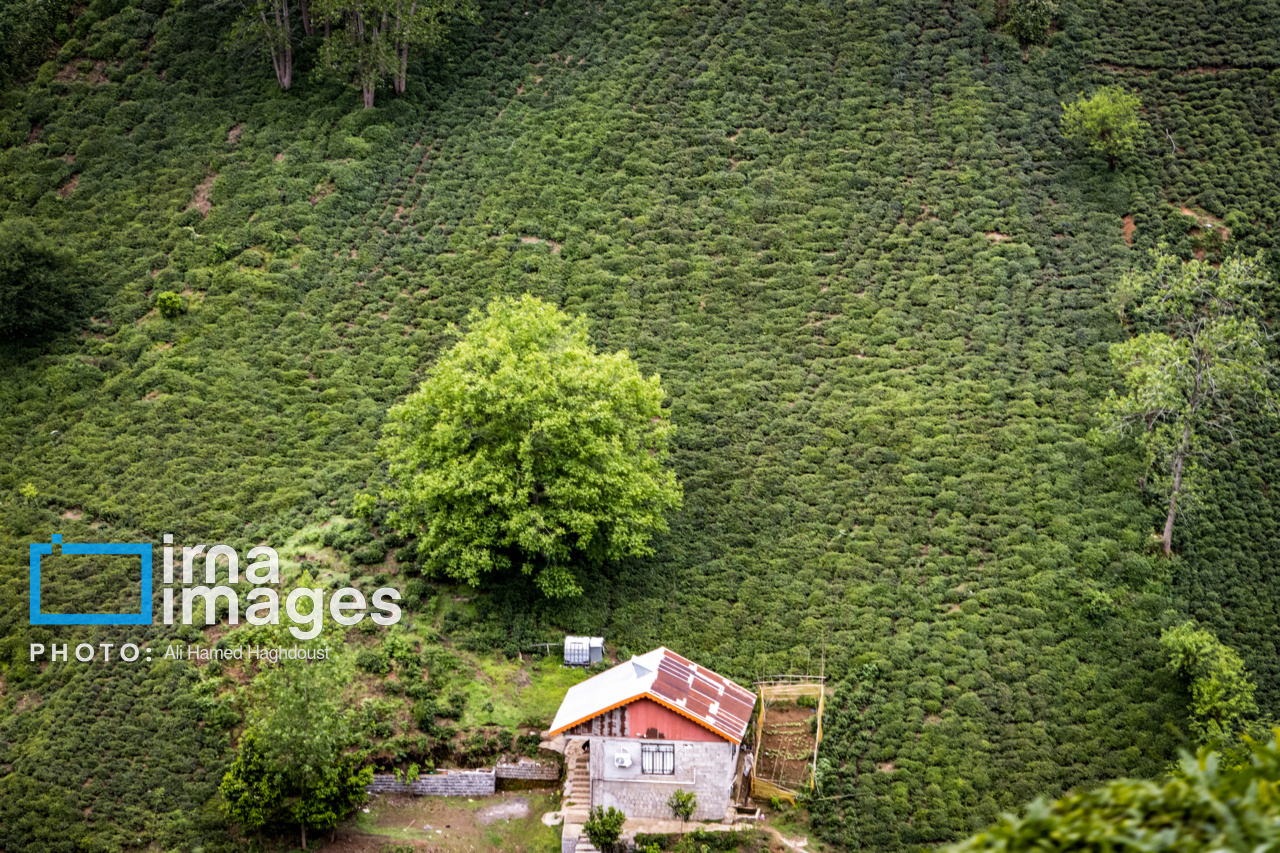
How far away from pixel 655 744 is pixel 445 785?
6.85 metres

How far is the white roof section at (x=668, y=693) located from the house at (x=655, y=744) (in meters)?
0.04

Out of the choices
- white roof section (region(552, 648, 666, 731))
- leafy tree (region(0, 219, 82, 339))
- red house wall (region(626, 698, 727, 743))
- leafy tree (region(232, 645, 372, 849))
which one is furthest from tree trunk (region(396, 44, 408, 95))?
red house wall (region(626, 698, 727, 743))

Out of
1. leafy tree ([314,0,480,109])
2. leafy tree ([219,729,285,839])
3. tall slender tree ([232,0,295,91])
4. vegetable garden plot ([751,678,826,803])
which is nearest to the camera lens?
leafy tree ([219,729,285,839])

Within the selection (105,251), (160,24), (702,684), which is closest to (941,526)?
(702,684)

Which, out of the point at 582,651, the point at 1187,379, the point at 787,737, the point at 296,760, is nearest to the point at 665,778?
the point at 787,737

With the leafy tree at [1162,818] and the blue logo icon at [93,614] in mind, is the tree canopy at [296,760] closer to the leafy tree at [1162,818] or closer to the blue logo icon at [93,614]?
the blue logo icon at [93,614]

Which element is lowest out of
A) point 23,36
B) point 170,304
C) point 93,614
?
point 93,614

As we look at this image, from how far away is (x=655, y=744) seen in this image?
30.1 meters

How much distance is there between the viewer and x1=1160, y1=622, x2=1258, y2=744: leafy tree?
2989 centimetres

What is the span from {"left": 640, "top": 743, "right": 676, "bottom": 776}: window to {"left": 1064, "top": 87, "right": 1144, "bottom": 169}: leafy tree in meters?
33.4

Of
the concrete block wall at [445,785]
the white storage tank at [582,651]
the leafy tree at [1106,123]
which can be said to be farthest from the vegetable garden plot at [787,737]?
the leafy tree at [1106,123]

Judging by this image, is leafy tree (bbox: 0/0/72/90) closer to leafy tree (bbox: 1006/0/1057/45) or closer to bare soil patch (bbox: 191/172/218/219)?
bare soil patch (bbox: 191/172/218/219)

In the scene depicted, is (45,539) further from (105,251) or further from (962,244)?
(962,244)

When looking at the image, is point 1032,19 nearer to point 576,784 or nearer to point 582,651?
point 582,651
